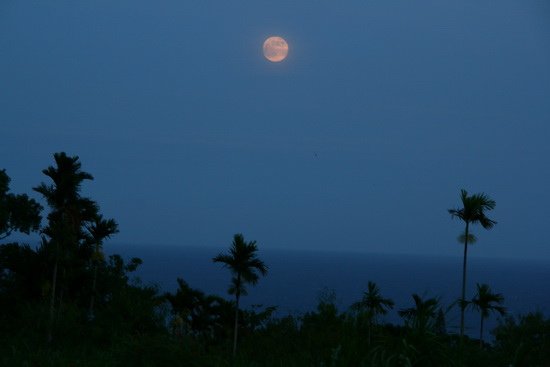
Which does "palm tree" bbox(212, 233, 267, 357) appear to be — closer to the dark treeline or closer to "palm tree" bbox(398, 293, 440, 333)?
the dark treeline

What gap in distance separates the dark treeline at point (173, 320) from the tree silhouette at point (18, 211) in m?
0.05

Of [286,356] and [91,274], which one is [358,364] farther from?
[91,274]

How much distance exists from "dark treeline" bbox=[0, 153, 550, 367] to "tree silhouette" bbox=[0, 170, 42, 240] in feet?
0.17

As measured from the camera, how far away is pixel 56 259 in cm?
2783

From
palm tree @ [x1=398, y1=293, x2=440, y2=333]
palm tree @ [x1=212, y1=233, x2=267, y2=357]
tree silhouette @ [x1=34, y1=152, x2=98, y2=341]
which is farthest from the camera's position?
palm tree @ [x1=212, y1=233, x2=267, y2=357]

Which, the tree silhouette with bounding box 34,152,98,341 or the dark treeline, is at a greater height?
the tree silhouette with bounding box 34,152,98,341

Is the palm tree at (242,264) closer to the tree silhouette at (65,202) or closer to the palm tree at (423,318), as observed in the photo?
the tree silhouette at (65,202)

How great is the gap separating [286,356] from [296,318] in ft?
87.9

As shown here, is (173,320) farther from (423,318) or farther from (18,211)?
(423,318)

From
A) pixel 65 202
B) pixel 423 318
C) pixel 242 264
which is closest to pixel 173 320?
pixel 242 264

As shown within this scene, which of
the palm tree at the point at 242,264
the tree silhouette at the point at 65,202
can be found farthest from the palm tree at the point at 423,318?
the palm tree at the point at 242,264

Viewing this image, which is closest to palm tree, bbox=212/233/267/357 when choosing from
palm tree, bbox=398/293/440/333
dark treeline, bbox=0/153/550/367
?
dark treeline, bbox=0/153/550/367

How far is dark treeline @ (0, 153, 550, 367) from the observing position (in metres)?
6.70

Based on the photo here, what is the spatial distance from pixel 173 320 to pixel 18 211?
10130 millimetres
